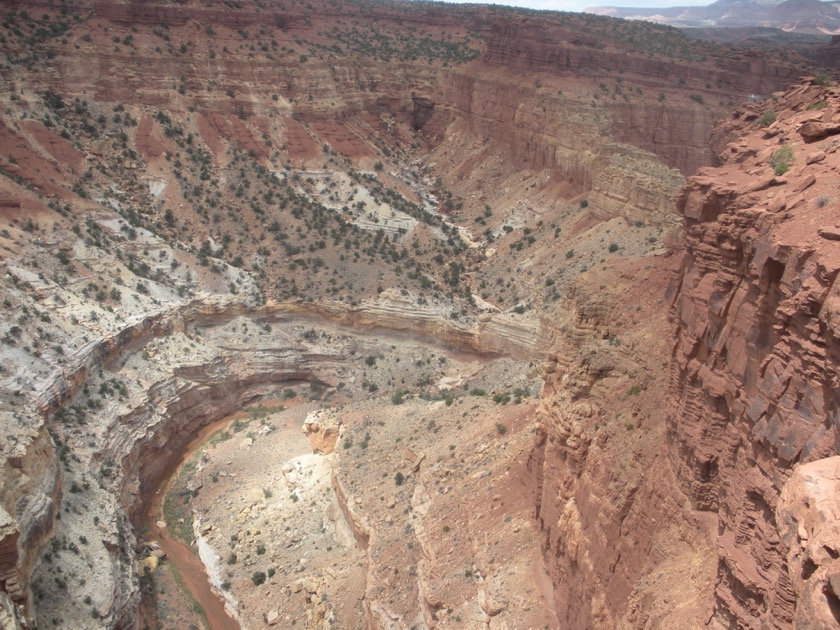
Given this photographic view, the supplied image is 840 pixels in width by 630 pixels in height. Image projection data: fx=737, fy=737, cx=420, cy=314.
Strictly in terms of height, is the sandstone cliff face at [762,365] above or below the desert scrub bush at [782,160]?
below

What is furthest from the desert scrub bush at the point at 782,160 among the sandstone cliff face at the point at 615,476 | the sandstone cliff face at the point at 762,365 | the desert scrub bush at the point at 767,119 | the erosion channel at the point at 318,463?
the erosion channel at the point at 318,463

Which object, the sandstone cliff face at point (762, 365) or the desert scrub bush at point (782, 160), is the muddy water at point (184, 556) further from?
the desert scrub bush at point (782, 160)

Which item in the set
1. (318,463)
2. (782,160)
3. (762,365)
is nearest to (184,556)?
(318,463)

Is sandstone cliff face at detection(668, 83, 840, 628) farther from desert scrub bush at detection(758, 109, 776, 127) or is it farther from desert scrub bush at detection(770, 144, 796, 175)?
desert scrub bush at detection(758, 109, 776, 127)

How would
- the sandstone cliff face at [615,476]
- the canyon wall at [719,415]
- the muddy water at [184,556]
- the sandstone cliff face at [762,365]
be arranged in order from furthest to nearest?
the muddy water at [184,556] → the sandstone cliff face at [615,476] → the canyon wall at [719,415] → the sandstone cliff face at [762,365]

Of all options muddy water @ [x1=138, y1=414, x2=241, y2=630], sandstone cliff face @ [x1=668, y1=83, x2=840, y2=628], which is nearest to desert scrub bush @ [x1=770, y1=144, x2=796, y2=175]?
sandstone cliff face @ [x1=668, y1=83, x2=840, y2=628]

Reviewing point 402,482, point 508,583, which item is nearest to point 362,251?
point 402,482
